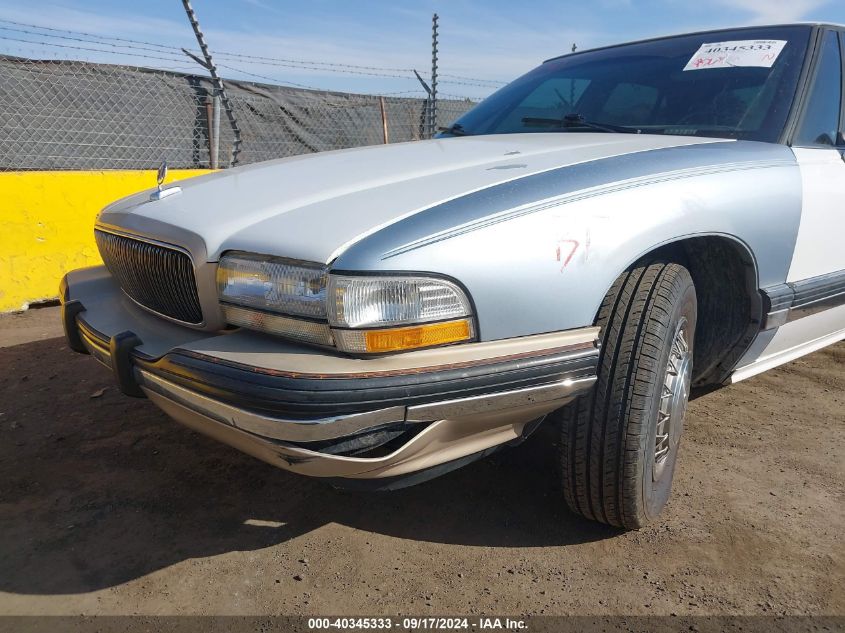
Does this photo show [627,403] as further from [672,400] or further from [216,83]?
[216,83]

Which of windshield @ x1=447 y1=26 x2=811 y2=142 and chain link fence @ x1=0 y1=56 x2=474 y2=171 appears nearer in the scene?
windshield @ x1=447 y1=26 x2=811 y2=142

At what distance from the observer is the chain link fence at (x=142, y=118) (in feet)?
19.2

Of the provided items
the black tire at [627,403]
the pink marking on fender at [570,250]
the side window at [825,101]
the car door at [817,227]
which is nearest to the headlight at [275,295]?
the pink marking on fender at [570,250]

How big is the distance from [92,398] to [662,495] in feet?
8.91

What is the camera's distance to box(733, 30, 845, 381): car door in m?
2.36

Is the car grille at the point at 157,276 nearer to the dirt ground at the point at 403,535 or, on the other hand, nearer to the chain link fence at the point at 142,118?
the dirt ground at the point at 403,535

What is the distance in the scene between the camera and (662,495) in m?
2.11

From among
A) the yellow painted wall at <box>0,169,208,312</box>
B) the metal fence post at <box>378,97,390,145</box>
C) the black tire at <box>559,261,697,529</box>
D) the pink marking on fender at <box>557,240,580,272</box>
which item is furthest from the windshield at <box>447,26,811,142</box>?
the metal fence post at <box>378,97,390,145</box>

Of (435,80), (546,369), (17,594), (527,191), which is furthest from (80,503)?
(435,80)

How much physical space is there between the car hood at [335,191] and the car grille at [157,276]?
0.07 metres

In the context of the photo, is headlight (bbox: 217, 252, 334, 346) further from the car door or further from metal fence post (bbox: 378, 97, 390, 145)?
metal fence post (bbox: 378, 97, 390, 145)

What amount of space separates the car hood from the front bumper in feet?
0.88

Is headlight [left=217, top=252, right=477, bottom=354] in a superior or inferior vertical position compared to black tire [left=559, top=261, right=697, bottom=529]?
superior

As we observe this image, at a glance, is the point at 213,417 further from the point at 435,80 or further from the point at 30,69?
the point at 435,80
